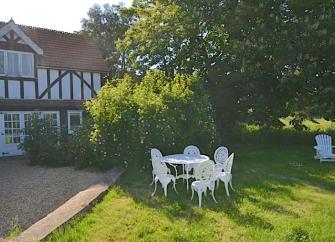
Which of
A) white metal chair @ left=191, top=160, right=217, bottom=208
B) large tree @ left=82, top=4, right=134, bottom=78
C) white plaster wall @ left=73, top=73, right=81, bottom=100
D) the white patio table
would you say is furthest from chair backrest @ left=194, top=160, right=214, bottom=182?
large tree @ left=82, top=4, right=134, bottom=78

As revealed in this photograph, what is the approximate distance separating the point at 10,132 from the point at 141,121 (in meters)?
8.56

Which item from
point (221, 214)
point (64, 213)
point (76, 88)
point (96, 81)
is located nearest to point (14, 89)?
point (76, 88)

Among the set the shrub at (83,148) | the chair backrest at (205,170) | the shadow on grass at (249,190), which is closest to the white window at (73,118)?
the shrub at (83,148)

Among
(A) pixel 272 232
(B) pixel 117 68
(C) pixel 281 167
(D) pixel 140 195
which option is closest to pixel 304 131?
(C) pixel 281 167

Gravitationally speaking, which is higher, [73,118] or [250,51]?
[250,51]

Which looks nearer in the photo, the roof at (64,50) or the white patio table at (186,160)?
the white patio table at (186,160)

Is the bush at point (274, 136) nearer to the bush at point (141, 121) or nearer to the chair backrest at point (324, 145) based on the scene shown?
the chair backrest at point (324, 145)

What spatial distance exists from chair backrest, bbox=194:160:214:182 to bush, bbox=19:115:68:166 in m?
6.78

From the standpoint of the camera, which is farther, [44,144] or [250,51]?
[250,51]

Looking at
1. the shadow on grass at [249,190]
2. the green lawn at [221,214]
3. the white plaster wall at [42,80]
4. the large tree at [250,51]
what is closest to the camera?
the green lawn at [221,214]

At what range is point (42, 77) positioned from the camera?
18312 mm

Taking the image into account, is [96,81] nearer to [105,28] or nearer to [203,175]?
[203,175]

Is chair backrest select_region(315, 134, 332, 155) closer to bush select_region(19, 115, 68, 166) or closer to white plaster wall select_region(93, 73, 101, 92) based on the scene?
bush select_region(19, 115, 68, 166)

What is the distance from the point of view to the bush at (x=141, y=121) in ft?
37.8
